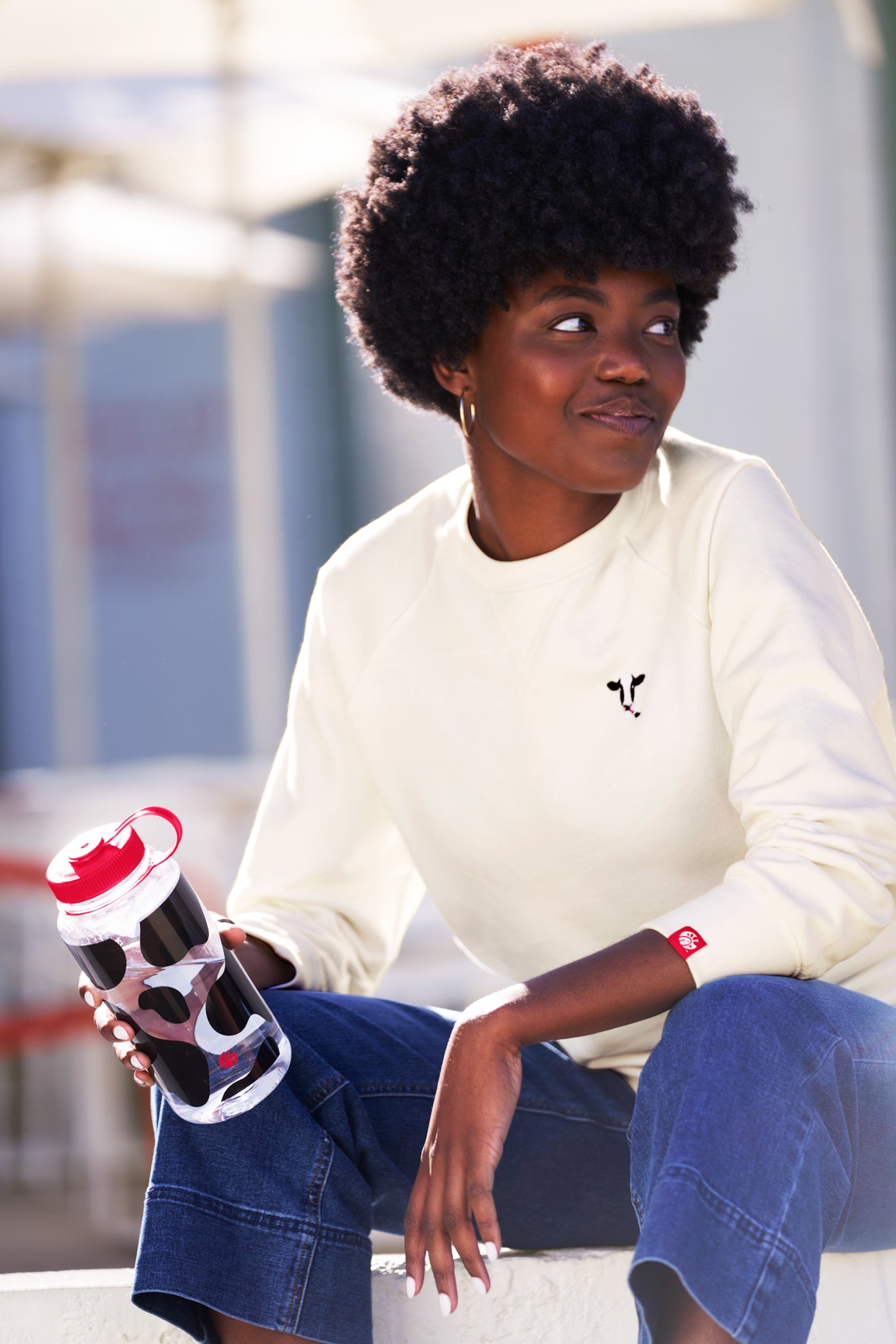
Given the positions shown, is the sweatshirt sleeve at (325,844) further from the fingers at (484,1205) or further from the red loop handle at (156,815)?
the fingers at (484,1205)

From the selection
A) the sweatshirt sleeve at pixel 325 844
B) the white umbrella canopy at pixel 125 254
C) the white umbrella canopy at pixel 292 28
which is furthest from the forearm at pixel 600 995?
the white umbrella canopy at pixel 125 254

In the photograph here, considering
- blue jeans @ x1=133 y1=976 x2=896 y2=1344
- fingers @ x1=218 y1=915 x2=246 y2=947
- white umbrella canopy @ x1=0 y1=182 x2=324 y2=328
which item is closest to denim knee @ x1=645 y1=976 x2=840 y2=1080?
blue jeans @ x1=133 y1=976 x2=896 y2=1344

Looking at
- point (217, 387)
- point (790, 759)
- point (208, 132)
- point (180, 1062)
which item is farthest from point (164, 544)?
point (790, 759)

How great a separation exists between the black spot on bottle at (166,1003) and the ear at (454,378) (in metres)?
0.86

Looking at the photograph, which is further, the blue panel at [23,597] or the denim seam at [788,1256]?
the blue panel at [23,597]

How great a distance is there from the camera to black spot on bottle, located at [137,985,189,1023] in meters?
1.50

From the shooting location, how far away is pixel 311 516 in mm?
5855

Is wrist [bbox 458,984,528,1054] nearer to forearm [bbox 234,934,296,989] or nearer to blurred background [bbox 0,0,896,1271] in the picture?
forearm [bbox 234,934,296,989]

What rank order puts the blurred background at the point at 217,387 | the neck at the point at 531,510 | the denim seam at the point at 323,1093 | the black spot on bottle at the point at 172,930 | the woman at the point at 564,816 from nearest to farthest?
the woman at the point at 564,816
the black spot on bottle at the point at 172,930
the denim seam at the point at 323,1093
the neck at the point at 531,510
the blurred background at the point at 217,387

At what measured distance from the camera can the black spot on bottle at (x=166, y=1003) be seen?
59.0 inches

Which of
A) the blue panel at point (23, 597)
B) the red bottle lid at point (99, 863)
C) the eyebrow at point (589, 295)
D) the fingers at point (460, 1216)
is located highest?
the eyebrow at point (589, 295)

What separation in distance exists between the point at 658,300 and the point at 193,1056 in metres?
0.98

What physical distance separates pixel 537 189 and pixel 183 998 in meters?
0.97

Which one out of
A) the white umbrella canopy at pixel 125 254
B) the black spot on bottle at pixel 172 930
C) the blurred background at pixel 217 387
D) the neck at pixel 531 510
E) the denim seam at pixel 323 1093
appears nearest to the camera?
the black spot on bottle at pixel 172 930
